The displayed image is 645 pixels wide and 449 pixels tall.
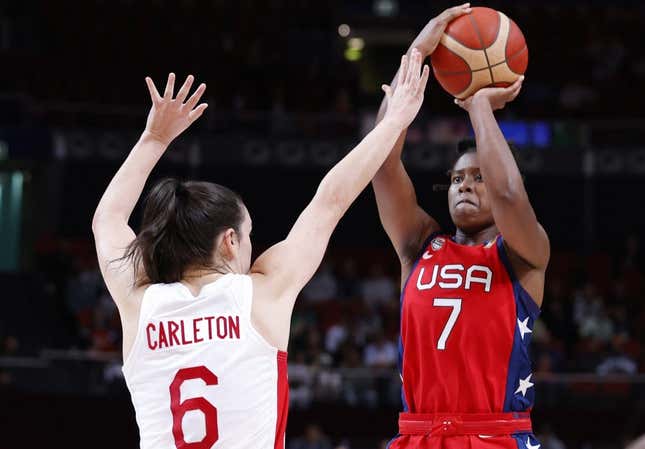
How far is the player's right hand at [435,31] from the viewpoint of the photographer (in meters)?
4.60

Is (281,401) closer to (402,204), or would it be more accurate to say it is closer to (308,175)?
(402,204)

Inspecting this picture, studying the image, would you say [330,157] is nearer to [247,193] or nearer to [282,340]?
[247,193]

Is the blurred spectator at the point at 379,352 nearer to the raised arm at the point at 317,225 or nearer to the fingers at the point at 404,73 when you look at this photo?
the fingers at the point at 404,73

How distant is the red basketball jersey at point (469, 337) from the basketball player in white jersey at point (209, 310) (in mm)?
1212

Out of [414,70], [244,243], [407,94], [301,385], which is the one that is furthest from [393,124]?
[301,385]

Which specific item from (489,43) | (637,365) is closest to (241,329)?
(489,43)

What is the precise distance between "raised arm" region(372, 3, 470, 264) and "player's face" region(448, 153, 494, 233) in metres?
0.21

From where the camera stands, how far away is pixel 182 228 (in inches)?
122

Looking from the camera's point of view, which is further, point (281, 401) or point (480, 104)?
point (480, 104)

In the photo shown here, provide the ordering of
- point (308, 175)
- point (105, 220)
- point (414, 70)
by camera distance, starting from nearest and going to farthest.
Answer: point (105, 220) < point (414, 70) < point (308, 175)

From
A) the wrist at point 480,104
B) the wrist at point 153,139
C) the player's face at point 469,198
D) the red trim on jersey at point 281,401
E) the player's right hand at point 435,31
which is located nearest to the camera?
the red trim on jersey at point 281,401

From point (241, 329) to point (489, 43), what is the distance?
2.14 m

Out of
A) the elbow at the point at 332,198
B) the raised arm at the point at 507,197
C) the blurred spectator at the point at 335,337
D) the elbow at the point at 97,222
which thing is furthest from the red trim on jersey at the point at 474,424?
the blurred spectator at the point at 335,337

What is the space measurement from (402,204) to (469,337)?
2.41 ft
